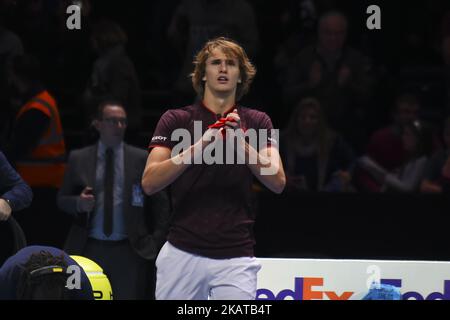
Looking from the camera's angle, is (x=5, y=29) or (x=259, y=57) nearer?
(x=5, y=29)

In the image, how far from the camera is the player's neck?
5.89m

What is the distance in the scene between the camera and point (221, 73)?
5.86 metres

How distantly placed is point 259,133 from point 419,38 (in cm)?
585

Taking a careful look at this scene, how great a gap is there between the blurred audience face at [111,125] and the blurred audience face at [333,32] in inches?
85.2

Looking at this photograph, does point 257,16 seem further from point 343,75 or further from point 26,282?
point 26,282

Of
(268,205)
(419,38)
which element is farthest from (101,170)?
(419,38)

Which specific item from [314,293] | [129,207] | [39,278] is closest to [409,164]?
[314,293]

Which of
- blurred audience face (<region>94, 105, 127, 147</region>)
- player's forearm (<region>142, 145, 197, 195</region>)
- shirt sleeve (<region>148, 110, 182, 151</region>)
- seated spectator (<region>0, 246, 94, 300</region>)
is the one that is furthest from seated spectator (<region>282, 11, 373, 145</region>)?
seated spectator (<region>0, 246, 94, 300</region>)

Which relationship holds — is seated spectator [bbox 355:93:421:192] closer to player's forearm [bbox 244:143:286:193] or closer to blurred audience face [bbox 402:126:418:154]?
blurred audience face [bbox 402:126:418:154]

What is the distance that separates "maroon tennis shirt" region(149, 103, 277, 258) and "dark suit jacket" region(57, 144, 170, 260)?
2.38m

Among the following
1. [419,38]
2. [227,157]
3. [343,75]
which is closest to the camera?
[227,157]

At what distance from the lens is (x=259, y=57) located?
10617mm

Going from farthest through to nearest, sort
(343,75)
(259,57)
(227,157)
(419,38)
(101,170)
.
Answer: (419,38), (259,57), (343,75), (101,170), (227,157)
